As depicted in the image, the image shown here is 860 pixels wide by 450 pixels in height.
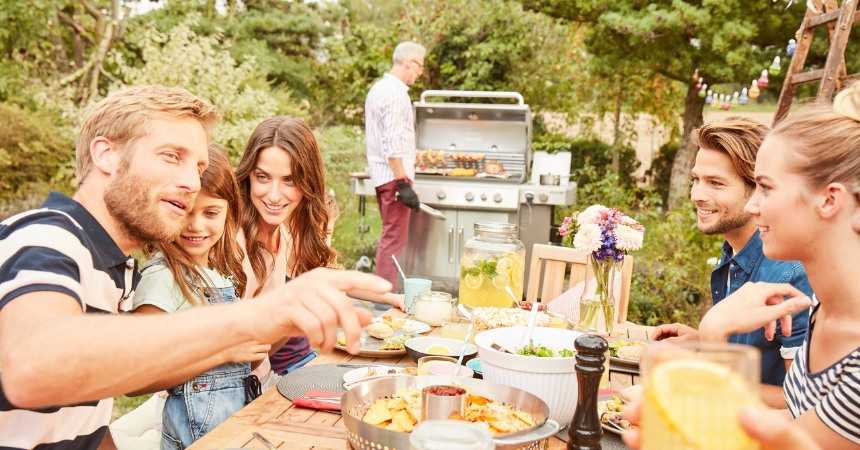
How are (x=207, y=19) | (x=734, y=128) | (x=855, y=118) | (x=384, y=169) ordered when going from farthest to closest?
1. (x=207, y=19)
2. (x=384, y=169)
3. (x=734, y=128)
4. (x=855, y=118)

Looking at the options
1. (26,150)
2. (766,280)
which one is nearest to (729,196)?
(766,280)

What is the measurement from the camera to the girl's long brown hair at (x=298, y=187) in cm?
249

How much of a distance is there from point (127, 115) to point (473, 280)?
4.77 feet

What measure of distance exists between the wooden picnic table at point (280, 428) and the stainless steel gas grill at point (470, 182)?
4226mm

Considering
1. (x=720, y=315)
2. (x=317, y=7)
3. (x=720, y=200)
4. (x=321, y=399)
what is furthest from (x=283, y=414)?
(x=317, y=7)

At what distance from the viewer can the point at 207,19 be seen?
1164cm

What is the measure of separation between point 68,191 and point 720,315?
822 cm

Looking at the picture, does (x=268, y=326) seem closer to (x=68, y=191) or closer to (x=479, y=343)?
(x=479, y=343)

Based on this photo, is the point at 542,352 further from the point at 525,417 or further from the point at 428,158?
the point at 428,158

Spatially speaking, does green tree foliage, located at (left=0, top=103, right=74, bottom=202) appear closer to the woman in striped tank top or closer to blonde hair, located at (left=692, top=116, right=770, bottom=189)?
blonde hair, located at (left=692, top=116, right=770, bottom=189)

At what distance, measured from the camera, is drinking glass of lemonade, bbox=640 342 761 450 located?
581 mm

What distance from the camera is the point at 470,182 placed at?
5.85 meters

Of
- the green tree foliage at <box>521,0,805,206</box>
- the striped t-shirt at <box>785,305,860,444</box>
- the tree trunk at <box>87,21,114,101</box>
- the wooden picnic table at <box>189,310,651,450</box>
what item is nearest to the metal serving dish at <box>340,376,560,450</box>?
the wooden picnic table at <box>189,310,651,450</box>

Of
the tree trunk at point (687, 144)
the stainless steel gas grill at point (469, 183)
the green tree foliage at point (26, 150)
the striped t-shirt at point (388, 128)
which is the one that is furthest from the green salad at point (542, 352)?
the green tree foliage at point (26, 150)
